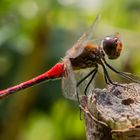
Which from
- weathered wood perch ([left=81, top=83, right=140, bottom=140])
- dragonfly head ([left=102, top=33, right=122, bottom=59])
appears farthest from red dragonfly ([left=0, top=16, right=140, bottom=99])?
weathered wood perch ([left=81, top=83, right=140, bottom=140])

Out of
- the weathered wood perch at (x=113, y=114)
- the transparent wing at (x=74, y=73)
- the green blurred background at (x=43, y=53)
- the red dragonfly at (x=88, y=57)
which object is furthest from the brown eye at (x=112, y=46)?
the green blurred background at (x=43, y=53)

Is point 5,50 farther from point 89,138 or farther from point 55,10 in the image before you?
point 89,138

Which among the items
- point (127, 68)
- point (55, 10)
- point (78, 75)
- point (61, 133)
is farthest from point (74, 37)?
point (78, 75)

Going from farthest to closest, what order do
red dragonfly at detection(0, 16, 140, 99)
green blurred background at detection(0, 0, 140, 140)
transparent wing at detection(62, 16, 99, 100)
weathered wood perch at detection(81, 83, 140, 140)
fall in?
green blurred background at detection(0, 0, 140, 140), red dragonfly at detection(0, 16, 140, 99), transparent wing at detection(62, 16, 99, 100), weathered wood perch at detection(81, 83, 140, 140)

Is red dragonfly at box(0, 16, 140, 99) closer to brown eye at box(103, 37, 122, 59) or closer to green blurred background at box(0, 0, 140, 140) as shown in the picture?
brown eye at box(103, 37, 122, 59)

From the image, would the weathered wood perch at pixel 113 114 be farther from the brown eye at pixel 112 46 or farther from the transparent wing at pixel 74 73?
the brown eye at pixel 112 46

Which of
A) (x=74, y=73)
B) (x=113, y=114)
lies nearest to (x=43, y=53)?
(x=74, y=73)
